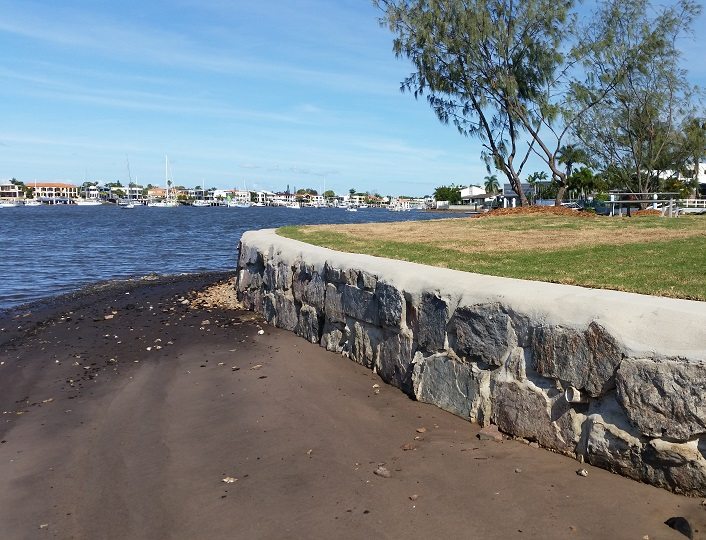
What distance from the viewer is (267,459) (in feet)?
16.7

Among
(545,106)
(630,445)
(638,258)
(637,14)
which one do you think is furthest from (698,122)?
(630,445)

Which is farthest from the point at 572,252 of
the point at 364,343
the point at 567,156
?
the point at 567,156

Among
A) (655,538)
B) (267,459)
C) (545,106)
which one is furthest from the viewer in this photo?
(545,106)

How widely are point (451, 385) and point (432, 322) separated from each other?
0.60m

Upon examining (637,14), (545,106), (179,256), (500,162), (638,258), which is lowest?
(179,256)

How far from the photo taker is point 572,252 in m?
9.77

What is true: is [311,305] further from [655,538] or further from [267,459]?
[655,538]

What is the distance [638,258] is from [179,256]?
21780mm

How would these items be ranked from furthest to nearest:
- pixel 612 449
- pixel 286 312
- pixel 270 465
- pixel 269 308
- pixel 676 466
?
pixel 269 308 < pixel 286 312 < pixel 270 465 < pixel 612 449 < pixel 676 466

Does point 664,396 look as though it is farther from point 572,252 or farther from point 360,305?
point 572,252

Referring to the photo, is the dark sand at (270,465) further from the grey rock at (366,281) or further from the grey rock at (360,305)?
the grey rock at (366,281)

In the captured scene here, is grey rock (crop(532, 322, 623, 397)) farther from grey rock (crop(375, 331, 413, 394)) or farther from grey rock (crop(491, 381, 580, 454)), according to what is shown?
grey rock (crop(375, 331, 413, 394))

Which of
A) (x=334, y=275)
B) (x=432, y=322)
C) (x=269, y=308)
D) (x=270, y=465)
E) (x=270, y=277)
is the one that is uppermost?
(x=334, y=275)

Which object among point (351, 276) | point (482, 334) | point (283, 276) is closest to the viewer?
point (482, 334)
